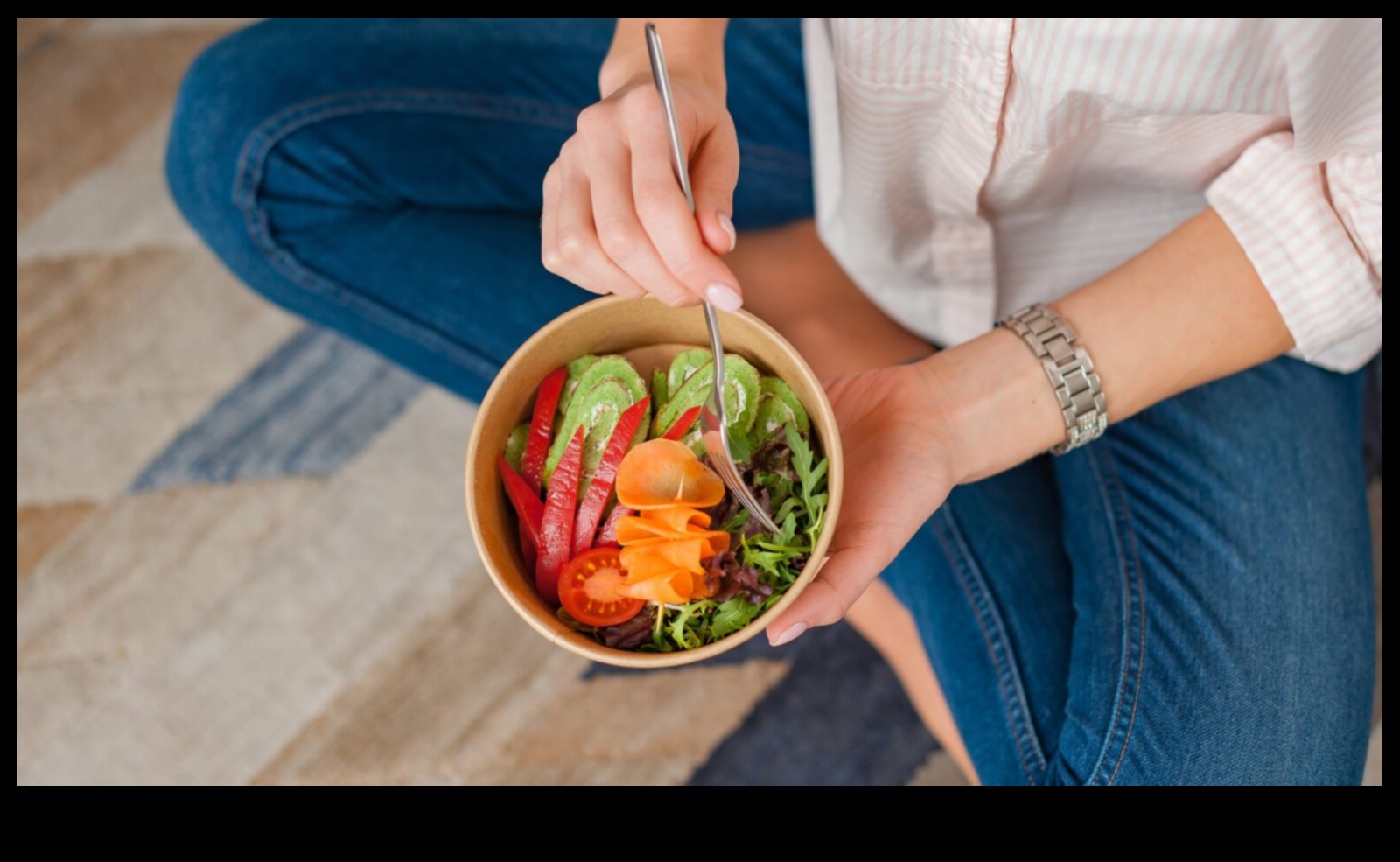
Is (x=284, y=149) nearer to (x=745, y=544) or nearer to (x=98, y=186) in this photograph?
(x=745, y=544)

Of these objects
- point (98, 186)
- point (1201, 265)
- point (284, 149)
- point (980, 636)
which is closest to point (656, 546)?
point (980, 636)

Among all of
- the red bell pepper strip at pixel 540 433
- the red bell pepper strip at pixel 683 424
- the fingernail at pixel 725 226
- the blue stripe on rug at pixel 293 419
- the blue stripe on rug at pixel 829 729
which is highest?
the fingernail at pixel 725 226

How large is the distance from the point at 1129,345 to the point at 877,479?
0.29 m

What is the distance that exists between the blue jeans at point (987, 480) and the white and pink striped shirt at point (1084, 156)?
12 centimetres

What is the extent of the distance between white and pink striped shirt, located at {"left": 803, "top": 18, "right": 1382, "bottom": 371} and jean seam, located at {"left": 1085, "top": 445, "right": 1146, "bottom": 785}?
0.21 metres

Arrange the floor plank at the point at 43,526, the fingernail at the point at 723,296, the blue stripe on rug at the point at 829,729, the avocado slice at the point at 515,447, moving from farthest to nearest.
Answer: the floor plank at the point at 43,526
the blue stripe on rug at the point at 829,729
the avocado slice at the point at 515,447
the fingernail at the point at 723,296

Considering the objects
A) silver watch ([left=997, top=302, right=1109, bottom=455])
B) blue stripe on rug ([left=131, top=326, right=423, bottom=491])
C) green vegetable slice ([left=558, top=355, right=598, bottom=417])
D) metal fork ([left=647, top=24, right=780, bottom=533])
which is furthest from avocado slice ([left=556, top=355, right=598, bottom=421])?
blue stripe on rug ([left=131, top=326, right=423, bottom=491])

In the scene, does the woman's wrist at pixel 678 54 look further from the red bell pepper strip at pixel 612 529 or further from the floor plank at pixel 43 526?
the floor plank at pixel 43 526

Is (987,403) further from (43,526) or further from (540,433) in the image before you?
(43,526)

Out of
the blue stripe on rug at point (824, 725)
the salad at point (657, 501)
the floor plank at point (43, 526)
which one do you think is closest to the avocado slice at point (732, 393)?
the salad at point (657, 501)

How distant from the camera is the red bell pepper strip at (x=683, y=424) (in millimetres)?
787

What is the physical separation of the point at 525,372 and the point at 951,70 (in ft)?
1.48

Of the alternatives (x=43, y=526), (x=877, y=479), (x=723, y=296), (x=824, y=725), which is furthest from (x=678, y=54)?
(x=43, y=526)
